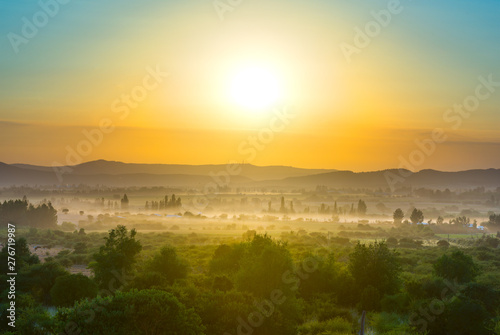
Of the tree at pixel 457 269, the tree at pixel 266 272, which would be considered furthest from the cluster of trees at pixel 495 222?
the tree at pixel 266 272

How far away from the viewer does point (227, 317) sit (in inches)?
805

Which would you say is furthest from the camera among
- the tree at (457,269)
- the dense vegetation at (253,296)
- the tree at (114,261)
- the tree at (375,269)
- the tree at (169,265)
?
the tree at (457,269)

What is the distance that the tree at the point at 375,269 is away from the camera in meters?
33.7

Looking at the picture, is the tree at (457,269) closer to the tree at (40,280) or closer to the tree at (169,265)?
the tree at (169,265)

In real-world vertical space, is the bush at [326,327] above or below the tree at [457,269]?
below

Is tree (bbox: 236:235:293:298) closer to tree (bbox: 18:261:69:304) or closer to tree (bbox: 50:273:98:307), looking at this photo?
tree (bbox: 50:273:98:307)

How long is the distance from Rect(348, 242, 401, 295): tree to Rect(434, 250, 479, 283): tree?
664 cm

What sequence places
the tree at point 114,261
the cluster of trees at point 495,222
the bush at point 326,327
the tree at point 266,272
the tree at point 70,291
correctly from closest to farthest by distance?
1. the bush at point 326,327
2. the tree at point 266,272
3. the tree at point 70,291
4. the tree at point 114,261
5. the cluster of trees at point 495,222

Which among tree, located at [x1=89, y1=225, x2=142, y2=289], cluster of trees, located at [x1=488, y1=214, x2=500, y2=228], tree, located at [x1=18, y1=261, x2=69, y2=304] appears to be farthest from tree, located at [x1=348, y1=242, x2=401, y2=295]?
cluster of trees, located at [x1=488, y1=214, x2=500, y2=228]

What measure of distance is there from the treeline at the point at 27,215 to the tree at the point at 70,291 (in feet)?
359

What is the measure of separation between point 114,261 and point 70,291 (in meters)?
4.06

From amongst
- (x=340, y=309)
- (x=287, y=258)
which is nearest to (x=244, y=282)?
(x=287, y=258)

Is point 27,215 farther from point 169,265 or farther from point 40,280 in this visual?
point 169,265

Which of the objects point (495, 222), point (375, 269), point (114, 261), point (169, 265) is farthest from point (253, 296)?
point (495, 222)
